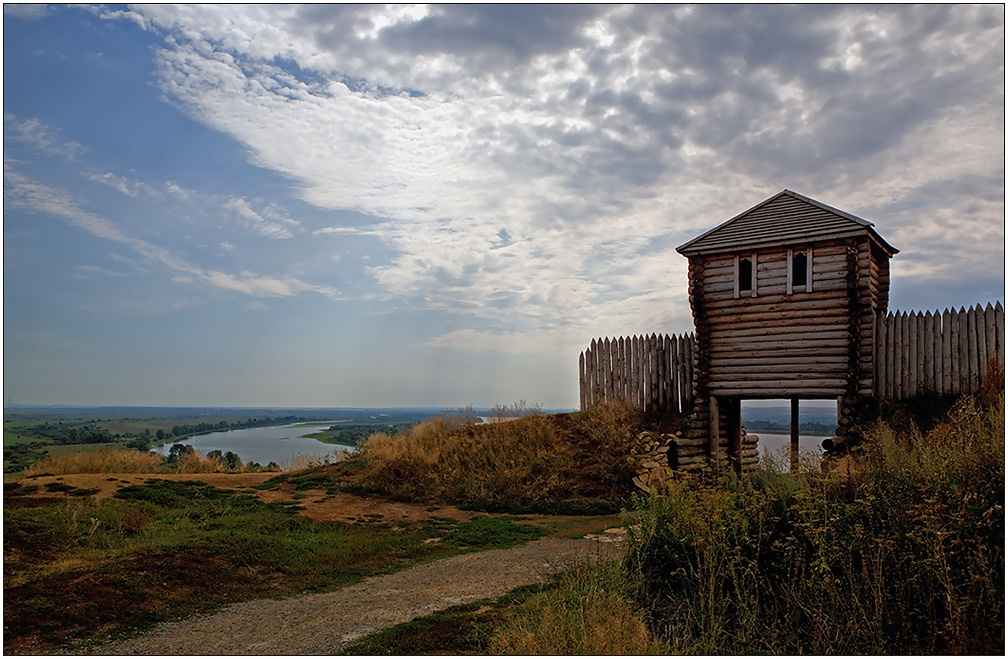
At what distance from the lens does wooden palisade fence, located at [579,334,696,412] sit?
55.4 ft

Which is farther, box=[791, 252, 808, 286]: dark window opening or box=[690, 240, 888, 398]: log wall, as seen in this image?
box=[791, 252, 808, 286]: dark window opening

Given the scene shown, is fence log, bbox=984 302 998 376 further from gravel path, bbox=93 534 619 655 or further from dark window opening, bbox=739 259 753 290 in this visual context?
gravel path, bbox=93 534 619 655

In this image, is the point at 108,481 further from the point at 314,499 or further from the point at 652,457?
the point at 652,457

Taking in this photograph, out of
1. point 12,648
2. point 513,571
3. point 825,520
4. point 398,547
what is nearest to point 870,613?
point 825,520

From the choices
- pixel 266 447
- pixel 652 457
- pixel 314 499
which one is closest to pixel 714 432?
pixel 652 457

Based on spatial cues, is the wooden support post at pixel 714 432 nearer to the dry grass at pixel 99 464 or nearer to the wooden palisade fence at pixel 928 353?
the wooden palisade fence at pixel 928 353

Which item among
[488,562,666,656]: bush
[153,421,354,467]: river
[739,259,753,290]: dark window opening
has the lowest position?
[153,421,354,467]: river

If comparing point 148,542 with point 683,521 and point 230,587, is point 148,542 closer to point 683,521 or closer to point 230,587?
point 230,587

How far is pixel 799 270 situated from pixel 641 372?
15.2 ft

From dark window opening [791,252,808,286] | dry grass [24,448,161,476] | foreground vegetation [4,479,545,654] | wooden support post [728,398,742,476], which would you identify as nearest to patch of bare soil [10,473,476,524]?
foreground vegetation [4,479,545,654]

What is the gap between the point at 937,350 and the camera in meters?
13.6

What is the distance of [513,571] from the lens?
8031mm

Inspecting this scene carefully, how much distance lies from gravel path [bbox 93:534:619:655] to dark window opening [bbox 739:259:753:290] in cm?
885

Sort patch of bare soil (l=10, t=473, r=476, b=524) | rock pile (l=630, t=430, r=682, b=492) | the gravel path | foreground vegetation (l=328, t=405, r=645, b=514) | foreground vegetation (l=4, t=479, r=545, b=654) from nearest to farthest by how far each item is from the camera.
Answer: the gravel path
foreground vegetation (l=4, t=479, r=545, b=654)
patch of bare soil (l=10, t=473, r=476, b=524)
foreground vegetation (l=328, t=405, r=645, b=514)
rock pile (l=630, t=430, r=682, b=492)
